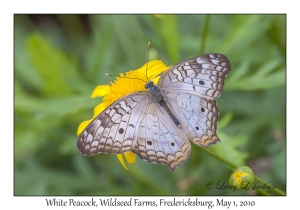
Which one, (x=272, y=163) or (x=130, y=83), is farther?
(x=272, y=163)

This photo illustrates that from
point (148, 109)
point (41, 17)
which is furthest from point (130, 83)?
point (41, 17)

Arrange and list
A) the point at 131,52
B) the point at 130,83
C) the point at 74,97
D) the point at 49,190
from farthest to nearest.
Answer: the point at 131,52
the point at 49,190
the point at 74,97
the point at 130,83

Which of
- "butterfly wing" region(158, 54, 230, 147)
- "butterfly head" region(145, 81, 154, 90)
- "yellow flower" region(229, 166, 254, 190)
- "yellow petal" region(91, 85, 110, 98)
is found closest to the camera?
"yellow flower" region(229, 166, 254, 190)

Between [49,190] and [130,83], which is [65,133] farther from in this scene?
[130,83]

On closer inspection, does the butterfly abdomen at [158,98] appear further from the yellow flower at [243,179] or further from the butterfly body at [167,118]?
the yellow flower at [243,179]

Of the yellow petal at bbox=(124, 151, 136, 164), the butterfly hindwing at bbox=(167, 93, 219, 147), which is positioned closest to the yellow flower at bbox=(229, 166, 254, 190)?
the butterfly hindwing at bbox=(167, 93, 219, 147)

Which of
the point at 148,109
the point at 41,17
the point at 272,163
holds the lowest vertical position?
the point at 272,163

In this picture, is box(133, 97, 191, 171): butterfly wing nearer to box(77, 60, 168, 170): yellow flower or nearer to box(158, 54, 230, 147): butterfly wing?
box(158, 54, 230, 147): butterfly wing

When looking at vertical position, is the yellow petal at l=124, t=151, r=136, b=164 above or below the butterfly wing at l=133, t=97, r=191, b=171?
below
